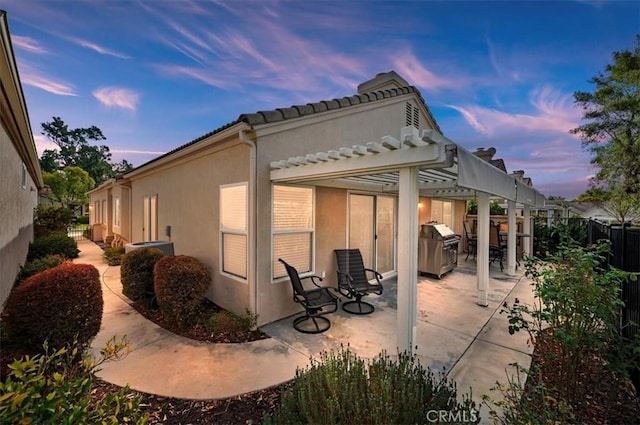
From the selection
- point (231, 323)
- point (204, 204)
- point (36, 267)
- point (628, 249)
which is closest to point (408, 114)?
point (628, 249)

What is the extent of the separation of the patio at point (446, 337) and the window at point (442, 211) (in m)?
4.80

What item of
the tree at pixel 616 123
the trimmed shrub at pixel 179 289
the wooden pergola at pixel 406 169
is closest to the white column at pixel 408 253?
the wooden pergola at pixel 406 169

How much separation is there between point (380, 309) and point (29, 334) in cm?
560

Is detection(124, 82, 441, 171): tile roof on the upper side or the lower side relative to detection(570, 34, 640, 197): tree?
lower

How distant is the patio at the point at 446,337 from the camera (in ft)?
12.5

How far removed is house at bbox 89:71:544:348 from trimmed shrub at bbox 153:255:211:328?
73cm

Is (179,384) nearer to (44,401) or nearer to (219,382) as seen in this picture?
(219,382)

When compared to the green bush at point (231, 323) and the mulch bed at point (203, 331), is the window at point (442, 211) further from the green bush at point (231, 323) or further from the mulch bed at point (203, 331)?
the mulch bed at point (203, 331)

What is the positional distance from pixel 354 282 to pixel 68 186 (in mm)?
39723

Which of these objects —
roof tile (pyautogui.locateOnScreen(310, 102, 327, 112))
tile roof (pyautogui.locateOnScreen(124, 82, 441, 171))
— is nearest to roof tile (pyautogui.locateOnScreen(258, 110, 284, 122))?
tile roof (pyautogui.locateOnScreen(124, 82, 441, 171))

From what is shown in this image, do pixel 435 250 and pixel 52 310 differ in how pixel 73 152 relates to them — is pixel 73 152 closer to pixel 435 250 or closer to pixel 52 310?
pixel 52 310

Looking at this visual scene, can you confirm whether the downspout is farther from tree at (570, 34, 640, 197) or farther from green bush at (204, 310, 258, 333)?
tree at (570, 34, 640, 197)

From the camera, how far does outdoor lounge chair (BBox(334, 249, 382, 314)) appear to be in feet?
19.2

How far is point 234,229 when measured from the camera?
5637mm
